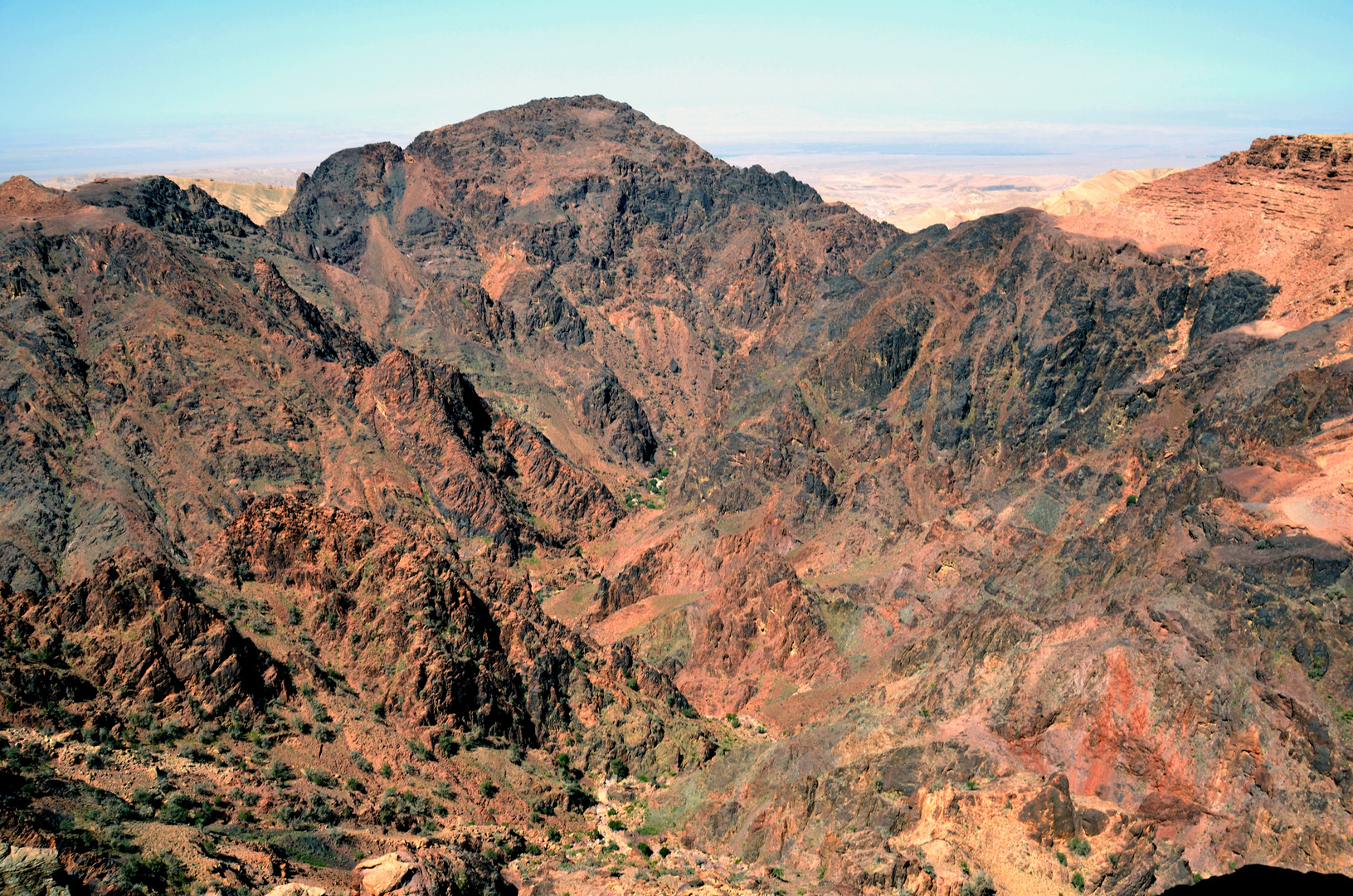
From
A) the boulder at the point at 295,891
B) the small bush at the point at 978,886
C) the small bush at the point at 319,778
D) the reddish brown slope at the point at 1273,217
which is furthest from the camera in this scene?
the reddish brown slope at the point at 1273,217

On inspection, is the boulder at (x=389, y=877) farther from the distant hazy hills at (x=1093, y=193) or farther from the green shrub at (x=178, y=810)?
the distant hazy hills at (x=1093, y=193)

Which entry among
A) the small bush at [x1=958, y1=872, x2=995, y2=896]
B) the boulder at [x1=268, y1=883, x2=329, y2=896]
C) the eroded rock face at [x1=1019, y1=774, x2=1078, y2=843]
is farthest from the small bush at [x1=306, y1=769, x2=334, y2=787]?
the eroded rock face at [x1=1019, y1=774, x2=1078, y2=843]

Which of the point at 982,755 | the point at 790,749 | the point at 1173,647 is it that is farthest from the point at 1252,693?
the point at 790,749

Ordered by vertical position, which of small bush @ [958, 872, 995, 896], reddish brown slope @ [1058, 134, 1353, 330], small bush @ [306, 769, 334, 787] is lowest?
reddish brown slope @ [1058, 134, 1353, 330]

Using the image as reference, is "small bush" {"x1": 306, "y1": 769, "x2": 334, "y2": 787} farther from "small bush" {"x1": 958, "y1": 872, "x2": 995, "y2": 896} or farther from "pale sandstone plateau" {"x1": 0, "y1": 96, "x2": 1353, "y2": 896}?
"small bush" {"x1": 958, "y1": 872, "x2": 995, "y2": 896}

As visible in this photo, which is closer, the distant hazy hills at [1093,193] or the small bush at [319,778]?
the small bush at [319,778]

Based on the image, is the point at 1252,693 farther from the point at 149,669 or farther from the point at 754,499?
the point at 754,499

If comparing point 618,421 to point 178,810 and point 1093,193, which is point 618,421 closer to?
point 1093,193

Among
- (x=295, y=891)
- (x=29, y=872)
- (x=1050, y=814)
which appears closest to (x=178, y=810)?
(x=295, y=891)

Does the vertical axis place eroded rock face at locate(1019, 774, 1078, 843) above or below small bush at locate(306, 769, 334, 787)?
below

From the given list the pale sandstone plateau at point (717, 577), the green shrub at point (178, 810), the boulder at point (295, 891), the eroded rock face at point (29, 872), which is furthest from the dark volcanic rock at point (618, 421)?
the eroded rock face at point (29, 872)
